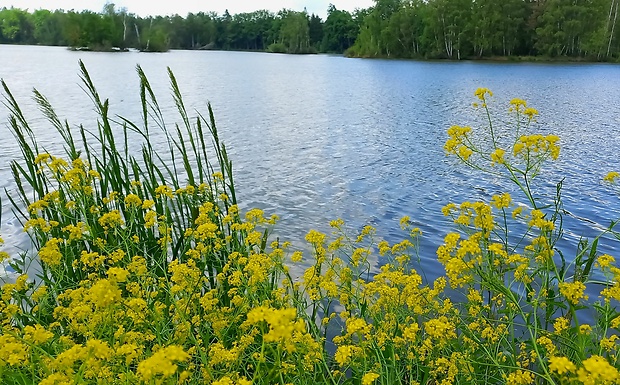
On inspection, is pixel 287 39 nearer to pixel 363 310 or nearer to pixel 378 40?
pixel 378 40

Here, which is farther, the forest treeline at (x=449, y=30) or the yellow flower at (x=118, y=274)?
the forest treeline at (x=449, y=30)

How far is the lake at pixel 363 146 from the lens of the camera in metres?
9.43

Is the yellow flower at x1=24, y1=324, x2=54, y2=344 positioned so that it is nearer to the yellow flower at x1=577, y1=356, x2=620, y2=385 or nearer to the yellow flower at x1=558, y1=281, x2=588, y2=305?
the yellow flower at x1=577, y1=356, x2=620, y2=385

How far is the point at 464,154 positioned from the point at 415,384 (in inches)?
69.3

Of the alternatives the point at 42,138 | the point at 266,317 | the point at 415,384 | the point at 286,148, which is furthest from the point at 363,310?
the point at 42,138

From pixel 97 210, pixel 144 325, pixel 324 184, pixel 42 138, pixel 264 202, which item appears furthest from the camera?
pixel 42 138

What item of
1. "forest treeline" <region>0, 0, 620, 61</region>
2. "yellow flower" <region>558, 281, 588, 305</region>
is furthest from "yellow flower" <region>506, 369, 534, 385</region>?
"forest treeline" <region>0, 0, 620, 61</region>

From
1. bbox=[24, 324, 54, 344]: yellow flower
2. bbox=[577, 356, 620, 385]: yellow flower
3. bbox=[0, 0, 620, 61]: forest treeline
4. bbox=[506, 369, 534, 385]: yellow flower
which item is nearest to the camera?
bbox=[577, 356, 620, 385]: yellow flower

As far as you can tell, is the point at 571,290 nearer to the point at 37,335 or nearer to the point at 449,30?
the point at 37,335

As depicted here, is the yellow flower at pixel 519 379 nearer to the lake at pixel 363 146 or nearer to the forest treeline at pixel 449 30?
the lake at pixel 363 146

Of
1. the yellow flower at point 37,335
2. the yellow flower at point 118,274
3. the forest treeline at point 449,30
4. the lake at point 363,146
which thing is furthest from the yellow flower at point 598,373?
the forest treeline at point 449,30

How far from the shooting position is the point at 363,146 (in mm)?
15766

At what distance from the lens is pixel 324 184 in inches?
452

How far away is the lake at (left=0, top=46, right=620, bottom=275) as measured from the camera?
943cm
